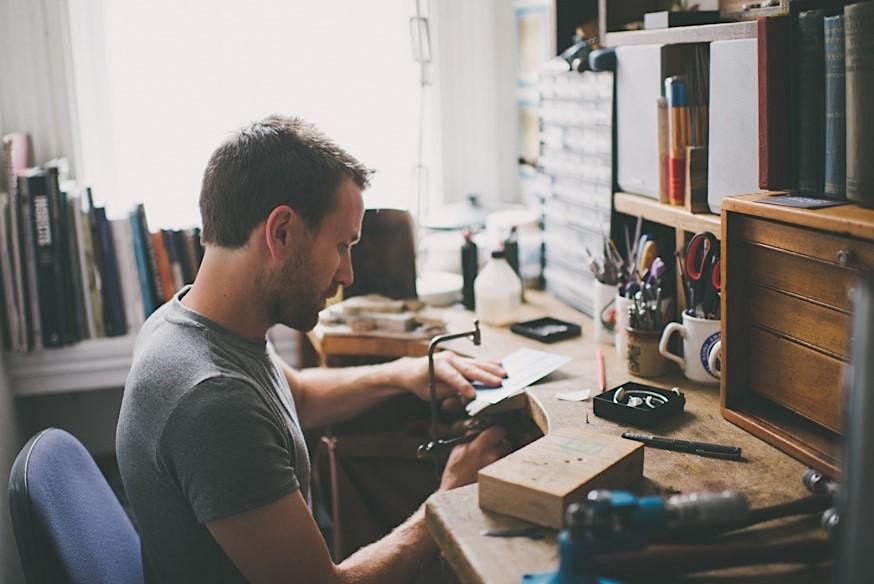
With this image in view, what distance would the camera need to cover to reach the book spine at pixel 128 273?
2359 mm

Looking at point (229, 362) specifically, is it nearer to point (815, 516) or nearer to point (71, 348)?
point (815, 516)

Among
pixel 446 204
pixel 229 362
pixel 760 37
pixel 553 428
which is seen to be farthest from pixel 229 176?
pixel 446 204

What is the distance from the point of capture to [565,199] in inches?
86.7

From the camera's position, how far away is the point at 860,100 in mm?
1198

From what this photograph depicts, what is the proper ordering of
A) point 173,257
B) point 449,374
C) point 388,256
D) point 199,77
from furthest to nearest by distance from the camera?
point 199,77
point 173,257
point 388,256
point 449,374

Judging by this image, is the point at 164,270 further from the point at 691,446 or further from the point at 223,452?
the point at 691,446

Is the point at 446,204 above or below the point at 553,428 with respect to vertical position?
above

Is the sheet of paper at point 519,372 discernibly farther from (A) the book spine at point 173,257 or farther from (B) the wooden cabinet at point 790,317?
(A) the book spine at point 173,257

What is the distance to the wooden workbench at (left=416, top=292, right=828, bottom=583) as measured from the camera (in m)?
1.05

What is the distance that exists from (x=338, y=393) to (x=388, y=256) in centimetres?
40

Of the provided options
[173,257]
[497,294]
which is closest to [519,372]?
[497,294]

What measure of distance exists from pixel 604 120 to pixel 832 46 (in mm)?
743

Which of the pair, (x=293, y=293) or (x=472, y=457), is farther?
(x=472, y=457)

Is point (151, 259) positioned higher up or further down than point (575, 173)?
further down
